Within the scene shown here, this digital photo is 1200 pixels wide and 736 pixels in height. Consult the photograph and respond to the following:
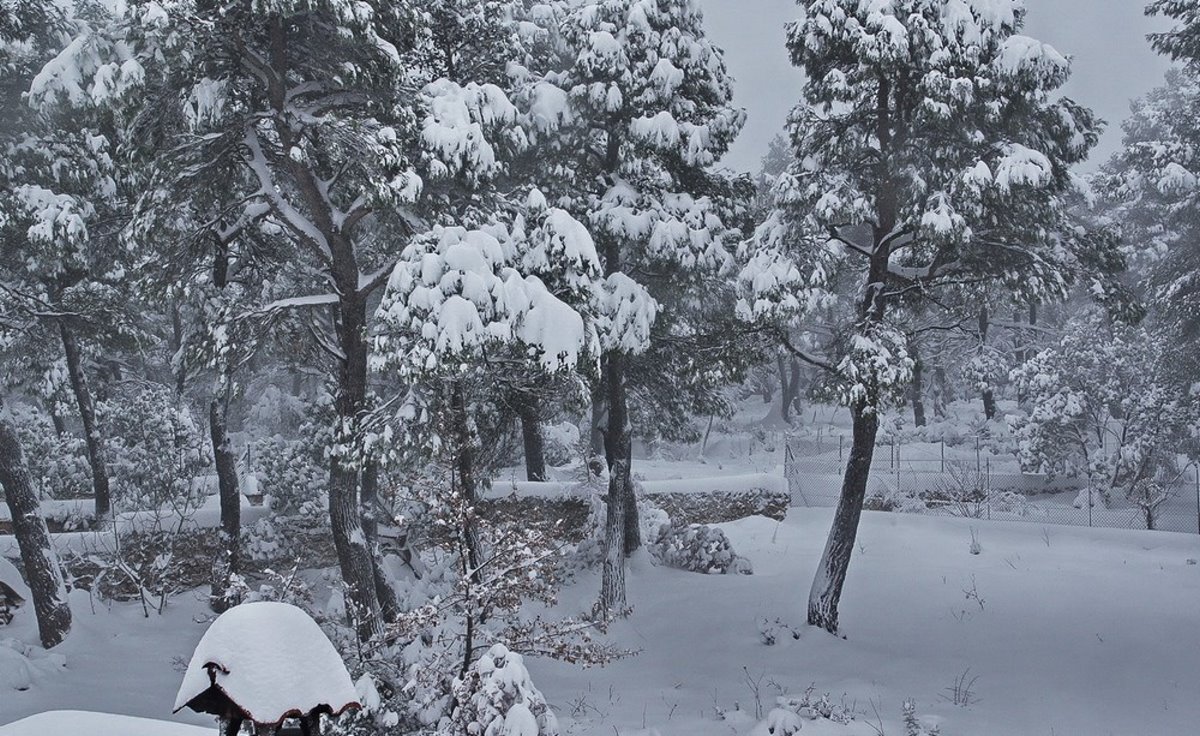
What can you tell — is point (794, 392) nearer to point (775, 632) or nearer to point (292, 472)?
point (292, 472)

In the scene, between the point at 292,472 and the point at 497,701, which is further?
the point at 292,472

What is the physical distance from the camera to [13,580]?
14.1 meters

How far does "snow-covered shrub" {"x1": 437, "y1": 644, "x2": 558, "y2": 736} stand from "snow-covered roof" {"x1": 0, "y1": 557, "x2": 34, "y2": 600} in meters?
11.3

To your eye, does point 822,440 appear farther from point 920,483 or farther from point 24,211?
point 24,211

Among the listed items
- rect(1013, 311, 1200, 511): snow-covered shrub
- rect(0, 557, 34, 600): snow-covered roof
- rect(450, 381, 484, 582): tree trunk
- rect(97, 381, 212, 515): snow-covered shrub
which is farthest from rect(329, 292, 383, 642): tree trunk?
rect(1013, 311, 1200, 511): snow-covered shrub

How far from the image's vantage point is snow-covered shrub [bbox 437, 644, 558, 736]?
637 centimetres

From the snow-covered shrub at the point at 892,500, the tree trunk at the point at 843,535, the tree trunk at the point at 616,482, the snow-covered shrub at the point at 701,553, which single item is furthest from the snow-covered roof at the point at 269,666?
the snow-covered shrub at the point at 892,500

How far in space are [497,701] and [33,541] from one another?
32.0ft

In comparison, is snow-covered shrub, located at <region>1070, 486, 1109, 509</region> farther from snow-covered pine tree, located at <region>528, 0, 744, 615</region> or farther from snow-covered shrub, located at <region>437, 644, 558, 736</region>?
snow-covered shrub, located at <region>437, 644, 558, 736</region>

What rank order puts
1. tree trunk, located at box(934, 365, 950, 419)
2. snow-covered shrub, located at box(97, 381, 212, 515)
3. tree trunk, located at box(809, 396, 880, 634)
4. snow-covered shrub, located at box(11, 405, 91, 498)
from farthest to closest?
tree trunk, located at box(934, 365, 950, 419) → snow-covered shrub, located at box(11, 405, 91, 498) → snow-covered shrub, located at box(97, 381, 212, 515) → tree trunk, located at box(809, 396, 880, 634)

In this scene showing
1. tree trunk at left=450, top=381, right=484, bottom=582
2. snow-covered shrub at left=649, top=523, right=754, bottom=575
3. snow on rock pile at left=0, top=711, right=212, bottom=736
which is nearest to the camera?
snow on rock pile at left=0, top=711, right=212, bottom=736

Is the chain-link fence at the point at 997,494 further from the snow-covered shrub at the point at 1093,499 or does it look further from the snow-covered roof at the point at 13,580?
the snow-covered roof at the point at 13,580

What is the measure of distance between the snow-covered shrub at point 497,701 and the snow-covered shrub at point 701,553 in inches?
362

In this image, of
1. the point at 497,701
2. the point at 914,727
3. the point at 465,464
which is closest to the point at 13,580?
the point at 465,464
